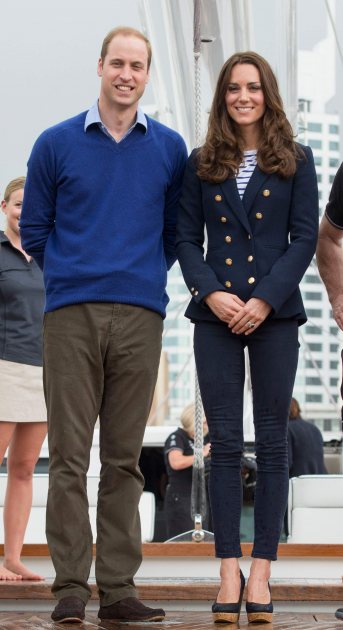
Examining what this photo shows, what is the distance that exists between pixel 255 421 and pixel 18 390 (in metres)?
1.11

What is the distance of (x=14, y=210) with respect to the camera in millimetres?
4609

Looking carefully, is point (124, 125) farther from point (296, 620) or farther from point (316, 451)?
point (316, 451)

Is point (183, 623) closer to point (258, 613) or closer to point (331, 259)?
point (258, 613)

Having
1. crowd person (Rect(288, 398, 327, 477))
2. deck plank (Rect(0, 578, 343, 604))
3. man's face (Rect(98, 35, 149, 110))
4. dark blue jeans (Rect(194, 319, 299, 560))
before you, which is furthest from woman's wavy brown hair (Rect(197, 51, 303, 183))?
crowd person (Rect(288, 398, 327, 477))

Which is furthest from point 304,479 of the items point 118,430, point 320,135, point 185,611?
point 320,135

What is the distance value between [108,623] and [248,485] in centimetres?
459

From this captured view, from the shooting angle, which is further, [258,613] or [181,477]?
[181,477]

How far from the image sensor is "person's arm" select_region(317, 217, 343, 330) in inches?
146

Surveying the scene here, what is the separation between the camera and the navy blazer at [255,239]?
3.52 meters

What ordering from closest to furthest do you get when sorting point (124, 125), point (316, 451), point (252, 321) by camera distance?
point (252, 321)
point (124, 125)
point (316, 451)

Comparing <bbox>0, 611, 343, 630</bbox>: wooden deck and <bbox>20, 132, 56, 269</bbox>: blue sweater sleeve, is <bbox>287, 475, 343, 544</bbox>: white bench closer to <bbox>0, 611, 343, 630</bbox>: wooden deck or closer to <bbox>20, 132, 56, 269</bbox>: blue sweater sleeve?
<bbox>0, 611, 343, 630</bbox>: wooden deck

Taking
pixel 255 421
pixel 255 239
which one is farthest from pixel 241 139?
pixel 255 421

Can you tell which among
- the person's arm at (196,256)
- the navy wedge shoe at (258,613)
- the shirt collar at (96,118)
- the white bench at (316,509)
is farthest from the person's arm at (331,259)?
the white bench at (316,509)

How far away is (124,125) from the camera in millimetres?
3684
